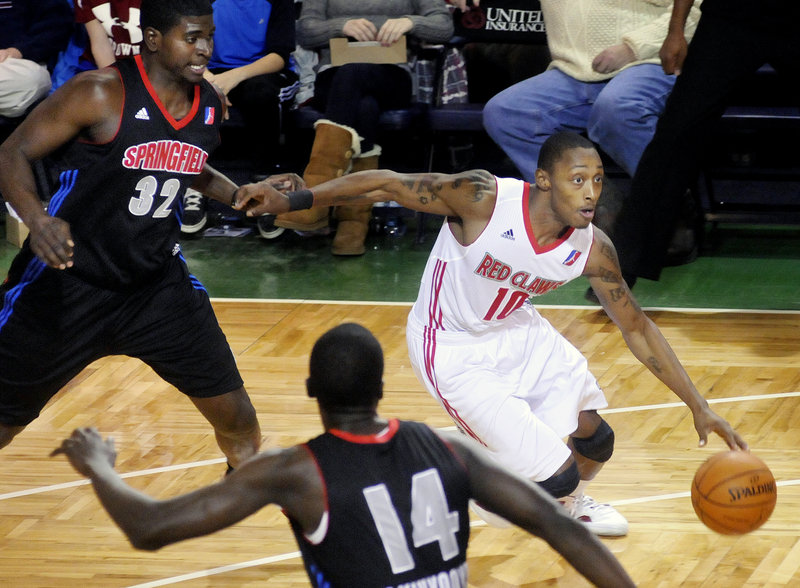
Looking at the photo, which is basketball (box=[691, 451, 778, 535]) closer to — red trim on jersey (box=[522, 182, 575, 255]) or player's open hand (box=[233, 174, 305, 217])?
red trim on jersey (box=[522, 182, 575, 255])

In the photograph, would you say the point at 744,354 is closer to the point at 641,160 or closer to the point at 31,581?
the point at 641,160

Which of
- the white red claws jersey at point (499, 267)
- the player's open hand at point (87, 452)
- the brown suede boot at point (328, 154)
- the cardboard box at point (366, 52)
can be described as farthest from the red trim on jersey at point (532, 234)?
the cardboard box at point (366, 52)

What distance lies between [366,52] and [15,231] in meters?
2.86

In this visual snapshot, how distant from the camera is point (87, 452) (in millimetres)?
2635

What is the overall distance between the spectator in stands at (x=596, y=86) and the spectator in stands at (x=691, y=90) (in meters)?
0.37

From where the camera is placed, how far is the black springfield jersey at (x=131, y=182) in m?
3.91

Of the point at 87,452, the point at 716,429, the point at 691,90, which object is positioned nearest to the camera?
the point at 87,452

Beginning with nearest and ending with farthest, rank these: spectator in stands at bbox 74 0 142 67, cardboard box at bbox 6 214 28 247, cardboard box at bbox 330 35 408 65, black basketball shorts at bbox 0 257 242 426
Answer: black basketball shorts at bbox 0 257 242 426 → cardboard box at bbox 330 35 408 65 → spectator in stands at bbox 74 0 142 67 → cardboard box at bbox 6 214 28 247

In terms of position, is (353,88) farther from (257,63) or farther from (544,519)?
(544,519)

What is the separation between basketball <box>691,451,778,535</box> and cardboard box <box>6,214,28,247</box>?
19.6 ft

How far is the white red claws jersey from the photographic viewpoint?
13.4 ft

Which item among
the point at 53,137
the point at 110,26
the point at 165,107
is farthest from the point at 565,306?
the point at 53,137

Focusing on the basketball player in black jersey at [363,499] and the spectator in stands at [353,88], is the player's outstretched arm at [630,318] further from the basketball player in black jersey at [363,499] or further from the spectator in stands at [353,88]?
the spectator in stands at [353,88]

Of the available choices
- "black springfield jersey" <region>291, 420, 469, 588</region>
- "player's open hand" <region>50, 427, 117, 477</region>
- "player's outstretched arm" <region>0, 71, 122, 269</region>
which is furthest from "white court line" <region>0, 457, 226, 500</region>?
"black springfield jersey" <region>291, 420, 469, 588</region>
